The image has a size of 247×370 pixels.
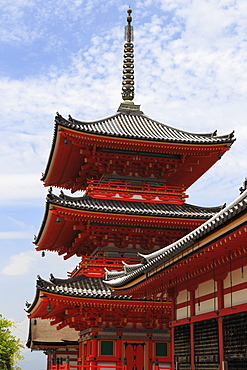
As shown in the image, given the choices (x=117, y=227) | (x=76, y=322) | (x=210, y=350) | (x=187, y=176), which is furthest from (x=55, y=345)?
(x=210, y=350)

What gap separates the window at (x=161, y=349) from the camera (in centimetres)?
2345

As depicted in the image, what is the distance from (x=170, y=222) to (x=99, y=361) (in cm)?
701

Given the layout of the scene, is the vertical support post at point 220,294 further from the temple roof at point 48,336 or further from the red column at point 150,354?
the temple roof at point 48,336

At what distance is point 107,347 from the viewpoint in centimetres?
2283

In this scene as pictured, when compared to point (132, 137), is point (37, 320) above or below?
below

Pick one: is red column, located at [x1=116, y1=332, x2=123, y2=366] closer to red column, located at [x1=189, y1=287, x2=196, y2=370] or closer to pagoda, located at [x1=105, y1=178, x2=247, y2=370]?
pagoda, located at [x1=105, y1=178, x2=247, y2=370]

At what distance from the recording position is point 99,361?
22391 millimetres

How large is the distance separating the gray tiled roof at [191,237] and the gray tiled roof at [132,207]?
382 cm

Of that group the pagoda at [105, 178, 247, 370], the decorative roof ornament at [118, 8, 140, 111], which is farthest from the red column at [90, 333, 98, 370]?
the decorative roof ornament at [118, 8, 140, 111]

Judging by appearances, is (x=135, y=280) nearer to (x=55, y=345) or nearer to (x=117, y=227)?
(x=117, y=227)

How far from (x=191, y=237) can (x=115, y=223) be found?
1182 centimetres

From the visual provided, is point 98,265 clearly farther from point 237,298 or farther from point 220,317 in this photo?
point 237,298

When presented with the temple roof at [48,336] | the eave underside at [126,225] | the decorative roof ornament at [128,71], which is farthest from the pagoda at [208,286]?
the decorative roof ornament at [128,71]

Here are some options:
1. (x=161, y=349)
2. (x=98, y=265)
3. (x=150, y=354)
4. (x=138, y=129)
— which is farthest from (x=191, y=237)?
(x=138, y=129)
